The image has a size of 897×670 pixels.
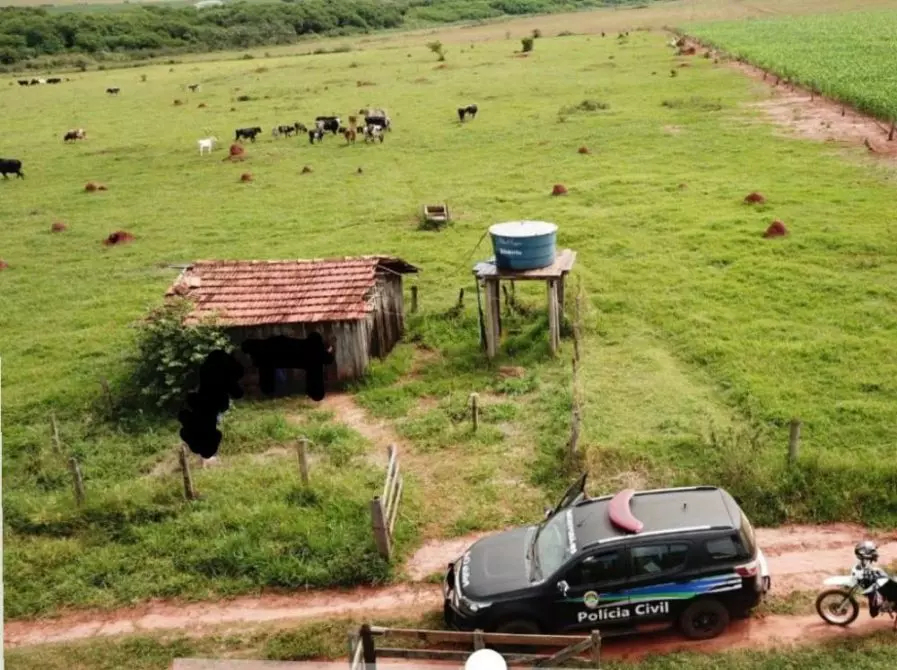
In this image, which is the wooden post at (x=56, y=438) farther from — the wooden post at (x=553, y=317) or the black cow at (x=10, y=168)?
the black cow at (x=10, y=168)

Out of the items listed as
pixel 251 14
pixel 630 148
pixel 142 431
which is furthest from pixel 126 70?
pixel 142 431

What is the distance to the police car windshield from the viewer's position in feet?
35.3

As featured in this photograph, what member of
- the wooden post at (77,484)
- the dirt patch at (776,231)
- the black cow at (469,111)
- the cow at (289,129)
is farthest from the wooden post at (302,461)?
the black cow at (469,111)

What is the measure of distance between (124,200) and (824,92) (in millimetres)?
33893

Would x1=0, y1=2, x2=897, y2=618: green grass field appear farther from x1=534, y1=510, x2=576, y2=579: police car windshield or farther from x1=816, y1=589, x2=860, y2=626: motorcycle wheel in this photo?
x1=816, y1=589, x2=860, y2=626: motorcycle wheel

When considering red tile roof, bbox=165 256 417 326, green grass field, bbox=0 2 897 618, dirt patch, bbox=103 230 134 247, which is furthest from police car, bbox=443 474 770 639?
dirt patch, bbox=103 230 134 247

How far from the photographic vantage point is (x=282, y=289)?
61.7 ft

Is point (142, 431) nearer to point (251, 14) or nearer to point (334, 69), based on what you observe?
point (334, 69)

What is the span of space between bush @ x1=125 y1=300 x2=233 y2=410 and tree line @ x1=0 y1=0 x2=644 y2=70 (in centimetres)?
8629

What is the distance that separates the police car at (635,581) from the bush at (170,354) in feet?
28.9

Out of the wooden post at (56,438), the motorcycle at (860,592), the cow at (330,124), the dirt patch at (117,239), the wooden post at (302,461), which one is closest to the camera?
the motorcycle at (860,592)

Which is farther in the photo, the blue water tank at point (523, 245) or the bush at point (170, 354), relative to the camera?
the blue water tank at point (523, 245)

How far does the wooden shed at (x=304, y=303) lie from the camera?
17938 millimetres

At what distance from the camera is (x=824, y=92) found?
1722 inches
